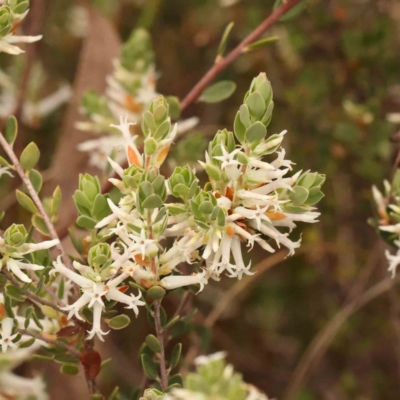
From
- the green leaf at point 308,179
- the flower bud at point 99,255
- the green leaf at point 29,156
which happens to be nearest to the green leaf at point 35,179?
the green leaf at point 29,156

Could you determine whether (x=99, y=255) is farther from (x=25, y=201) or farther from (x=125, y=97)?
(x=125, y=97)

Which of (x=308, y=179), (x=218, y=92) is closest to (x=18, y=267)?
(x=308, y=179)

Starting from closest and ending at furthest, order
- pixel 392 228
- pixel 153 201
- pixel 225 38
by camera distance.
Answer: pixel 153 201, pixel 392 228, pixel 225 38

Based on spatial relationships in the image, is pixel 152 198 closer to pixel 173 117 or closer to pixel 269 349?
pixel 173 117

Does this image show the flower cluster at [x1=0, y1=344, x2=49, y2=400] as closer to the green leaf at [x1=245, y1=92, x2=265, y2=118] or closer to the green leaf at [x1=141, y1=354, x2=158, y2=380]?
the green leaf at [x1=141, y1=354, x2=158, y2=380]

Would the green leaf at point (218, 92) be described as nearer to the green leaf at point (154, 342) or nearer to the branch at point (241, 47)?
the branch at point (241, 47)

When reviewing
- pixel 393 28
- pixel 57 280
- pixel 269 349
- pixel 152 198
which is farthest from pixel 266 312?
pixel 152 198
